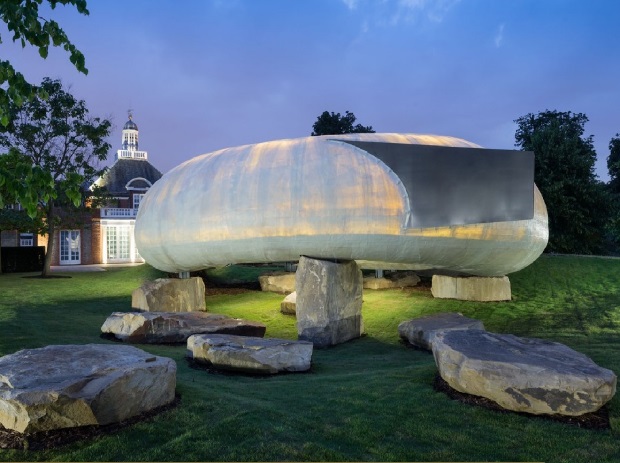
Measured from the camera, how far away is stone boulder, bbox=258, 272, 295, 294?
17.7 meters

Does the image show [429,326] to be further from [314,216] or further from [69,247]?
[69,247]

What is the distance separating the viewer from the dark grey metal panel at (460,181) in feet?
32.3

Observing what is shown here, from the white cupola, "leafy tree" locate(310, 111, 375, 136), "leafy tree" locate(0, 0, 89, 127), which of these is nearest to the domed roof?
the white cupola

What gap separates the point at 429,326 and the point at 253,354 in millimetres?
4205

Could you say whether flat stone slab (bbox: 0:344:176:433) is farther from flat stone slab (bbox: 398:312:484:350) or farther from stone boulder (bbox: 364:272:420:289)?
stone boulder (bbox: 364:272:420:289)

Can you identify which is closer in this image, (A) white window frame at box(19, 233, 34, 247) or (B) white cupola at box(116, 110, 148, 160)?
(A) white window frame at box(19, 233, 34, 247)

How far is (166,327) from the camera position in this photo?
33.7ft

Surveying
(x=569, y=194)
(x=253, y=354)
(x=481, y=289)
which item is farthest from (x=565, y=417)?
(x=569, y=194)

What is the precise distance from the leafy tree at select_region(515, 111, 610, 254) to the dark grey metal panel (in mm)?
15288

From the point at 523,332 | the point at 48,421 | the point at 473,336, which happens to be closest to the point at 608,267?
the point at 523,332

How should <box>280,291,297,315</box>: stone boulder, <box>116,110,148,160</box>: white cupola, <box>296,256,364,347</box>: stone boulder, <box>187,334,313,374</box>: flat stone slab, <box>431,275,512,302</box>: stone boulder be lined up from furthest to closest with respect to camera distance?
<box>116,110,148,160</box>: white cupola → <box>280,291,297,315</box>: stone boulder → <box>431,275,512,302</box>: stone boulder → <box>296,256,364,347</box>: stone boulder → <box>187,334,313,374</box>: flat stone slab

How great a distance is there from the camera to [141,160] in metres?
43.6

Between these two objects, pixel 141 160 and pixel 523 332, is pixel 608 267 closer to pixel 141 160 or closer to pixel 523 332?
pixel 523 332

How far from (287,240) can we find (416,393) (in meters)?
4.98
